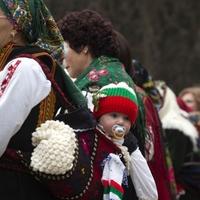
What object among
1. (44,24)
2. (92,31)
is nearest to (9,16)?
(44,24)

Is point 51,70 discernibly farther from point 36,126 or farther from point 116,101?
point 116,101

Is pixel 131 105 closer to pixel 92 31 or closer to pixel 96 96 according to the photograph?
pixel 96 96

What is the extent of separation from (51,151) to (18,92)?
0.28 meters

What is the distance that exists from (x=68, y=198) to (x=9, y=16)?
0.83 m

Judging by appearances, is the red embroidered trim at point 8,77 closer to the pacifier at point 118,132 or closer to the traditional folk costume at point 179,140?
the pacifier at point 118,132

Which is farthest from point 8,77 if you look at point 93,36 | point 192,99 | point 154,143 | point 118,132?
point 192,99

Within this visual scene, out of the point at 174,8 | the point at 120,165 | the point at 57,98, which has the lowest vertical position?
the point at 174,8

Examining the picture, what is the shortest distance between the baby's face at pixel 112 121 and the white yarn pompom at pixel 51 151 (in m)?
0.65

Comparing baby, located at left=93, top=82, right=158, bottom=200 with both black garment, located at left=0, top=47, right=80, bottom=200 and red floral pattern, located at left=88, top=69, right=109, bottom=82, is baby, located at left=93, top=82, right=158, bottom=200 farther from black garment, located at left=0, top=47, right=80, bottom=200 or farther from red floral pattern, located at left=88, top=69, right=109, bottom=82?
black garment, located at left=0, top=47, right=80, bottom=200

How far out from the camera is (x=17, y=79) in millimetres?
4645

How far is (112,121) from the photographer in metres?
5.36

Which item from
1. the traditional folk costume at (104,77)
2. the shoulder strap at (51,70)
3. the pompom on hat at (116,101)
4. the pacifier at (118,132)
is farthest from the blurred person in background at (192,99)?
the shoulder strap at (51,70)

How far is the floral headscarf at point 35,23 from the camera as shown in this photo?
4867 mm

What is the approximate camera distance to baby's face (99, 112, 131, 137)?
17.5ft
